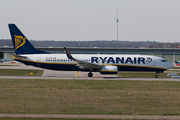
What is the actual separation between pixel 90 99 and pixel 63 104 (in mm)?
3144

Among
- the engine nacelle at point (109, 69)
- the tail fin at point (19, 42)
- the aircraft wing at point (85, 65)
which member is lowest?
the engine nacelle at point (109, 69)

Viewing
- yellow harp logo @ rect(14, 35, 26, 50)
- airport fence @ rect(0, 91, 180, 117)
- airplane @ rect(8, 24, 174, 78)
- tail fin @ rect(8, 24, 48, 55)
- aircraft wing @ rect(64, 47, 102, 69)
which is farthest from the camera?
yellow harp logo @ rect(14, 35, 26, 50)

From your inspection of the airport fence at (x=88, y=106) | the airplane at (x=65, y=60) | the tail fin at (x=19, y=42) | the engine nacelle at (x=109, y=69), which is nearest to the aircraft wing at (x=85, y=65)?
the airplane at (x=65, y=60)

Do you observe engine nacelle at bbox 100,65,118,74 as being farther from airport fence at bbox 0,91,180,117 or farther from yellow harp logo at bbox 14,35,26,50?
airport fence at bbox 0,91,180,117

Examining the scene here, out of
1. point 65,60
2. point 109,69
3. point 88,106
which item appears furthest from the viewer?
point 65,60

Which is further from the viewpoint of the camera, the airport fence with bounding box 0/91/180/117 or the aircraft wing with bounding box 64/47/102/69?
the aircraft wing with bounding box 64/47/102/69

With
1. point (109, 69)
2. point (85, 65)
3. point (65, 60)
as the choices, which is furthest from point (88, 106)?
point (65, 60)

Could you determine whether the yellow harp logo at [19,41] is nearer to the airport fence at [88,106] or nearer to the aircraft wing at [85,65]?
the aircraft wing at [85,65]

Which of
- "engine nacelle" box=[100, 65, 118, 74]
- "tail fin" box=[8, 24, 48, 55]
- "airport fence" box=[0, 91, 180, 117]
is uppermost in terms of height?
"tail fin" box=[8, 24, 48, 55]

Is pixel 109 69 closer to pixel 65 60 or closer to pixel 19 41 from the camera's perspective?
pixel 65 60

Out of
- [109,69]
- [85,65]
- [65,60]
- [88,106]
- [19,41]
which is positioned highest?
[19,41]

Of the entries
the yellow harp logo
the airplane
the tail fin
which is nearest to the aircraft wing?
the airplane

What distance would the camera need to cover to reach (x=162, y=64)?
155 feet

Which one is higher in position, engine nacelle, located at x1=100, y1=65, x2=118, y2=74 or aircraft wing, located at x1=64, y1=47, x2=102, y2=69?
aircraft wing, located at x1=64, y1=47, x2=102, y2=69
